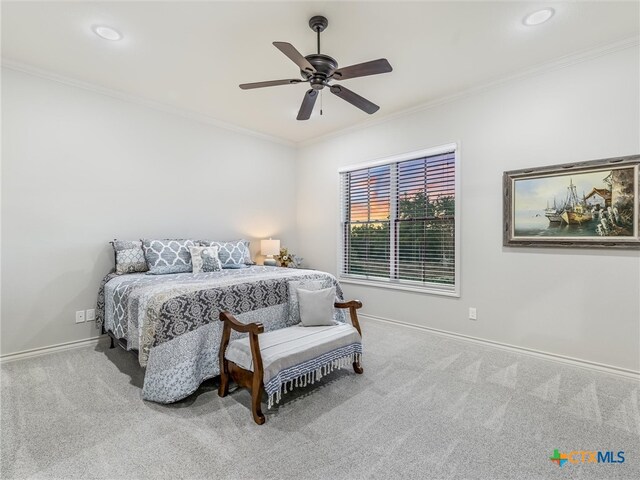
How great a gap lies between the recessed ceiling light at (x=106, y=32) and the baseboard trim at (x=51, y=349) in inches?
118

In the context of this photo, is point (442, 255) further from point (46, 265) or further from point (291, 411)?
point (46, 265)

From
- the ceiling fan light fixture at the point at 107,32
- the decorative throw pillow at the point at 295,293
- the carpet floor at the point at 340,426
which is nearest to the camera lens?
the carpet floor at the point at 340,426

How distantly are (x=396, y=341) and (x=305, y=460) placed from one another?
7.03 ft

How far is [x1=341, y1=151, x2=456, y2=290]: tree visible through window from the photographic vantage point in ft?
13.0

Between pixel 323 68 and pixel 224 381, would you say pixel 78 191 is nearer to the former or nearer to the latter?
pixel 224 381

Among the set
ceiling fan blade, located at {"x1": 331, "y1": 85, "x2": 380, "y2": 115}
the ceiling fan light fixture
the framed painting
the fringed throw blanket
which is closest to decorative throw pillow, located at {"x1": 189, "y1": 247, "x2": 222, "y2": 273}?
the fringed throw blanket

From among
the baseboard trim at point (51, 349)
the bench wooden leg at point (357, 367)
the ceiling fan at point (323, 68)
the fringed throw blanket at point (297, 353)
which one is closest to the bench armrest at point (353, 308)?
the fringed throw blanket at point (297, 353)

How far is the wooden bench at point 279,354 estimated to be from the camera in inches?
83.0

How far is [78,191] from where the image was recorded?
3498 mm

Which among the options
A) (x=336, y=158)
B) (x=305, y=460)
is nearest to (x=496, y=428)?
(x=305, y=460)

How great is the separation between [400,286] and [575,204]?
2.07 meters

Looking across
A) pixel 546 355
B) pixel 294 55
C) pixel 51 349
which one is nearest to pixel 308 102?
pixel 294 55

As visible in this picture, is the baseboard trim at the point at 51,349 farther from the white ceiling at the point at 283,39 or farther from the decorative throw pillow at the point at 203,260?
the white ceiling at the point at 283,39

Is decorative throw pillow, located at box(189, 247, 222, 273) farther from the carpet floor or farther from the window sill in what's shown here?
the window sill
